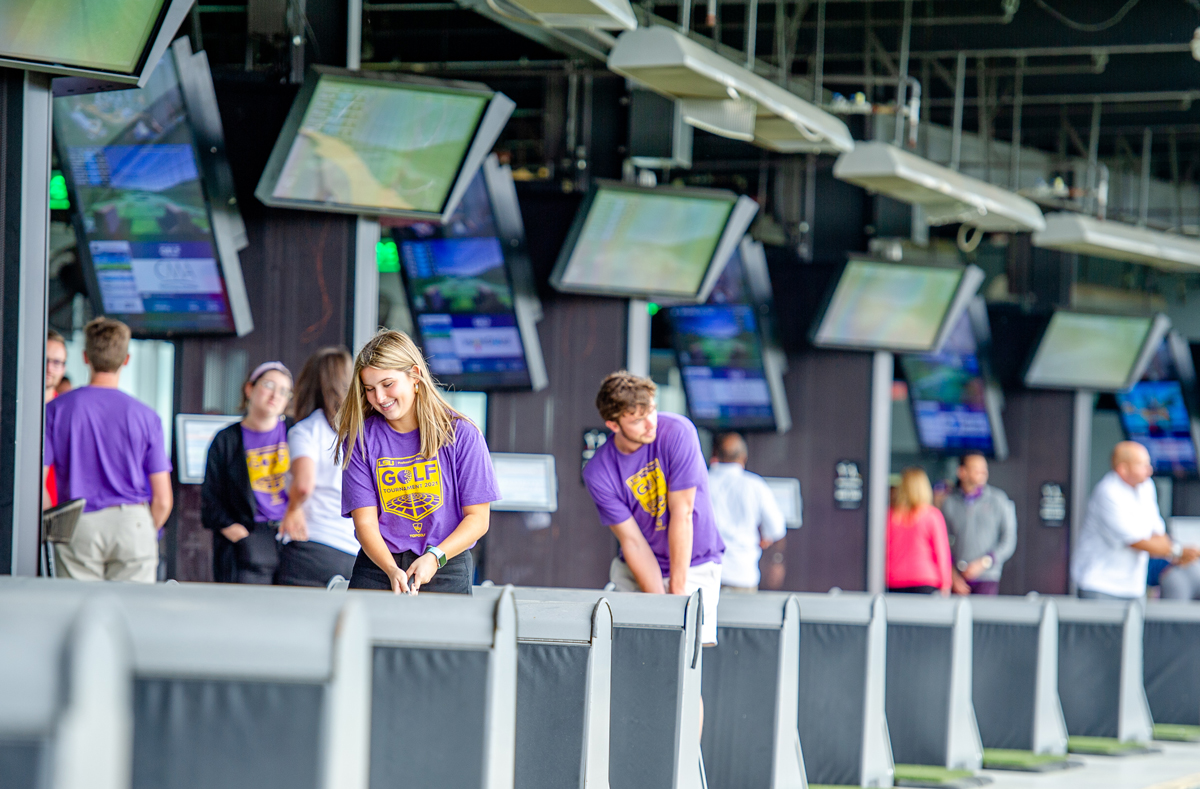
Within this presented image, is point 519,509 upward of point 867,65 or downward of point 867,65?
downward

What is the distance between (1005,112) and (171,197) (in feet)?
29.1

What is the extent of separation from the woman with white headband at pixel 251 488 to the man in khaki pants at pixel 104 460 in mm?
227

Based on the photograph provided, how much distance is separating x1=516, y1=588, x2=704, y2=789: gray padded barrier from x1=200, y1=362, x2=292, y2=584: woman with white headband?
164 centimetres

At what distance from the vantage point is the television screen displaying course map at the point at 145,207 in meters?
5.62

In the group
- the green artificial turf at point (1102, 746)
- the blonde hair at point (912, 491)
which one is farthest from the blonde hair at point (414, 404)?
the blonde hair at point (912, 491)

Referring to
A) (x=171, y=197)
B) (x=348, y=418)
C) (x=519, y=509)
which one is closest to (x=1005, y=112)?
(x=519, y=509)

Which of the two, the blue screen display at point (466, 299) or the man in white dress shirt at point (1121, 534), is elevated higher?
the blue screen display at point (466, 299)

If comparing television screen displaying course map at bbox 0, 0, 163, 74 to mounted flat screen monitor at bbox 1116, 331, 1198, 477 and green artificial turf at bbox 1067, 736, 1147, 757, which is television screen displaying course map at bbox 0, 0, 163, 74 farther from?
mounted flat screen monitor at bbox 1116, 331, 1198, 477

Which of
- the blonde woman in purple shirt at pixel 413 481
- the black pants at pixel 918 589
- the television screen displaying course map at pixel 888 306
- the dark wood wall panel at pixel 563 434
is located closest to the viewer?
the blonde woman in purple shirt at pixel 413 481

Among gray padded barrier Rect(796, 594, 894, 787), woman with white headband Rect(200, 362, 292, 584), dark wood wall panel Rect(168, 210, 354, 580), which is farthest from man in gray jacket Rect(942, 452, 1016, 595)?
woman with white headband Rect(200, 362, 292, 584)

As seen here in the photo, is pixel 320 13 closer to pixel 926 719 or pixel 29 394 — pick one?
pixel 29 394

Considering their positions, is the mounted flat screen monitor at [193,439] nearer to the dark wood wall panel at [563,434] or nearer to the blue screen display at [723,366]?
the dark wood wall panel at [563,434]

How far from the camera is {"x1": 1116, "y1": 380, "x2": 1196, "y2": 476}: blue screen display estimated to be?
13820 mm

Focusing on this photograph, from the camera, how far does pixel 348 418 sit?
360 cm
